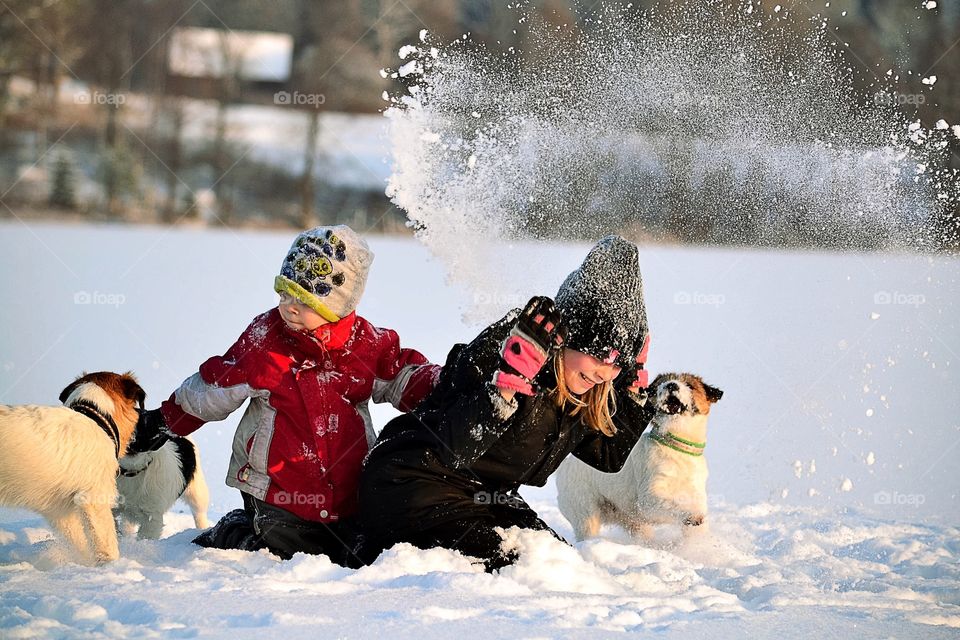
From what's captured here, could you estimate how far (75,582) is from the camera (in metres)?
3.05

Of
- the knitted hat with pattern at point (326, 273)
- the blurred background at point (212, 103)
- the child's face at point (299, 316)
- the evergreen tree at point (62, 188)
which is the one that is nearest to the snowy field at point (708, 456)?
the child's face at point (299, 316)

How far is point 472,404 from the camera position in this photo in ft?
11.1

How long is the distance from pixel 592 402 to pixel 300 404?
3.68 feet

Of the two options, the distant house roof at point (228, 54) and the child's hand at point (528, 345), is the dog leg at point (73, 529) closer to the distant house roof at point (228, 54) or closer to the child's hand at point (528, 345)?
the child's hand at point (528, 345)

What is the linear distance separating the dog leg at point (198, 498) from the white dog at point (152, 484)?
1.5 inches

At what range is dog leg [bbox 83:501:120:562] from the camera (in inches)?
146

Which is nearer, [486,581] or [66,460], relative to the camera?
[486,581]

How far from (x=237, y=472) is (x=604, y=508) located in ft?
6.19

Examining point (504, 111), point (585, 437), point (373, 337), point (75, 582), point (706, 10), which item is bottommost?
point (75, 582)

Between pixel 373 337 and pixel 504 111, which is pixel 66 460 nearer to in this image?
pixel 373 337

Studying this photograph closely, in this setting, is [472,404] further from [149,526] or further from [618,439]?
[149,526]

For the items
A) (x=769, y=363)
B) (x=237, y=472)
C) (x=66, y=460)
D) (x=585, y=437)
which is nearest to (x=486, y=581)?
(x=585, y=437)

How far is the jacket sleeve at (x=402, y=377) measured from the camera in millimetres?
3873

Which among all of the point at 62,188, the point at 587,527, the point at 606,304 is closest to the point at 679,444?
the point at 587,527
